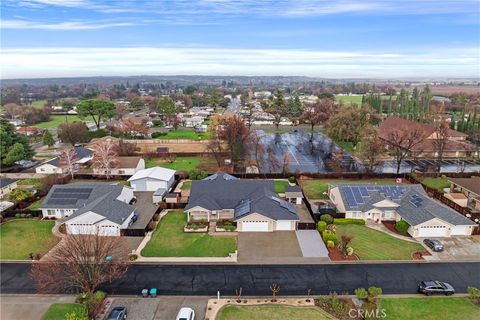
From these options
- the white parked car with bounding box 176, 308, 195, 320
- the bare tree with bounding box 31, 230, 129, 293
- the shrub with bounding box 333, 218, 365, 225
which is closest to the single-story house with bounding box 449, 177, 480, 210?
the shrub with bounding box 333, 218, 365, 225

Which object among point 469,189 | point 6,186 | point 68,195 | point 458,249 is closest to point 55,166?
point 6,186

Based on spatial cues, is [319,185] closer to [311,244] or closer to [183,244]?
[311,244]

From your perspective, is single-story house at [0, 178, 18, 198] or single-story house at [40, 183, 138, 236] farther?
single-story house at [0, 178, 18, 198]

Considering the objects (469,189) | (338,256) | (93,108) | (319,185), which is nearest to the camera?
(338,256)

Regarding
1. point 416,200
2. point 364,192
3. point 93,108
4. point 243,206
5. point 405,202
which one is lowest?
point 243,206

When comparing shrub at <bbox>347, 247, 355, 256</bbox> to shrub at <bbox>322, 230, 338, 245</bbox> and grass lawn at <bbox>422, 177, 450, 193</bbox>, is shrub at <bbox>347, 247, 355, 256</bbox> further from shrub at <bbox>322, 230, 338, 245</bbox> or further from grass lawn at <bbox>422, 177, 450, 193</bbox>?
grass lawn at <bbox>422, 177, 450, 193</bbox>

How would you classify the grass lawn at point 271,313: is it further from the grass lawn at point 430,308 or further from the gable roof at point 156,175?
the gable roof at point 156,175
